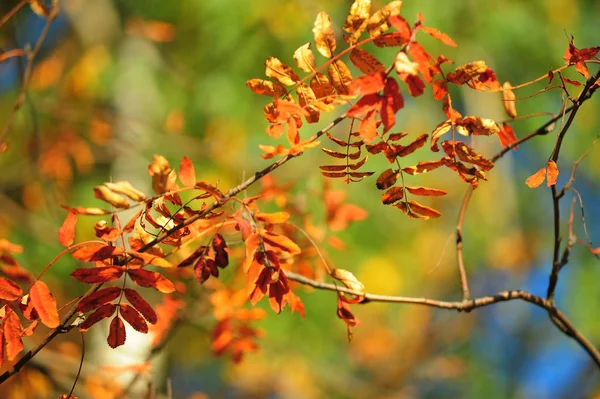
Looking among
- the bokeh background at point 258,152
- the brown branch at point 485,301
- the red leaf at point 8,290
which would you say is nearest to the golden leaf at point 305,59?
the brown branch at point 485,301

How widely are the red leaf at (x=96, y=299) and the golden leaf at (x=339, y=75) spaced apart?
272 millimetres

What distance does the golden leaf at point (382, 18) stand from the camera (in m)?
0.42

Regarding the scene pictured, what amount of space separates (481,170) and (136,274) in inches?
12.7

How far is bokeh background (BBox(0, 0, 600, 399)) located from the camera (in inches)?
84.2

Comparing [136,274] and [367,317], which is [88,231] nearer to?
[136,274]

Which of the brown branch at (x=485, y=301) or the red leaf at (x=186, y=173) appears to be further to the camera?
the brown branch at (x=485, y=301)

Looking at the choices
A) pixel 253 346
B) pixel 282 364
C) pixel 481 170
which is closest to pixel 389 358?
pixel 282 364

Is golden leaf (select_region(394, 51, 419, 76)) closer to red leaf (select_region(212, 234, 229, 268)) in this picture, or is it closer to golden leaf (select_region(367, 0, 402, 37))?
golden leaf (select_region(367, 0, 402, 37))

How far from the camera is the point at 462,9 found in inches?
109

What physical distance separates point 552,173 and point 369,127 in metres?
0.19

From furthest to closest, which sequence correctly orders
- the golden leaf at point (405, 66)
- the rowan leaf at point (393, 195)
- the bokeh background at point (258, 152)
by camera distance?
the bokeh background at point (258, 152)
the rowan leaf at point (393, 195)
the golden leaf at point (405, 66)

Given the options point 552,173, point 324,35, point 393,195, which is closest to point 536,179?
point 552,173

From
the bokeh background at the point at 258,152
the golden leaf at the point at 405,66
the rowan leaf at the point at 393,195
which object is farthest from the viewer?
the bokeh background at the point at 258,152

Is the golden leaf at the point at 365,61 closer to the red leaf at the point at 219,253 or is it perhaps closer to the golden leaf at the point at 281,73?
the golden leaf at the point at 281,73
